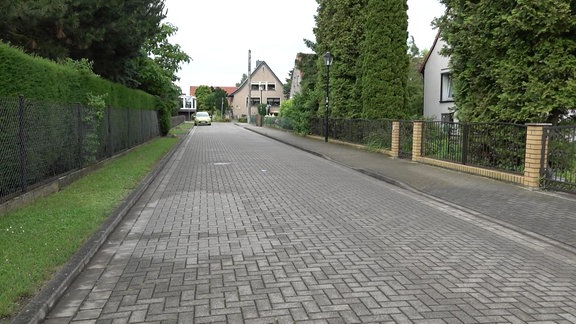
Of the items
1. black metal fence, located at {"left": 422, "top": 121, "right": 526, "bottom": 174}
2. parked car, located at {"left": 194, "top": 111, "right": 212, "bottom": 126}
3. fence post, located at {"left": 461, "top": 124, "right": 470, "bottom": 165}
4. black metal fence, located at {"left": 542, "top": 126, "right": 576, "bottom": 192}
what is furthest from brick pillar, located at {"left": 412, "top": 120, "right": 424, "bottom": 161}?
parked car, located at {"left": 194, "top": 111, "right": 212, "bottom": 126}

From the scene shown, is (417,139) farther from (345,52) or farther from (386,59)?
(345,52)

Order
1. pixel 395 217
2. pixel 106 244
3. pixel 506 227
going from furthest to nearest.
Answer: pixel 395 217, pixel 506 227, pixel 106 244

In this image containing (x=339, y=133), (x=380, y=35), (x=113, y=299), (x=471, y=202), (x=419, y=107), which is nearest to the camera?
(x=113, y=299)

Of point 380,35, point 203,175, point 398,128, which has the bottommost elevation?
point 203,175

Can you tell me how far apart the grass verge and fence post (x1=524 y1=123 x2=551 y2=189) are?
887 centimetres

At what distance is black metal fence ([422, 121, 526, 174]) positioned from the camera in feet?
39.2

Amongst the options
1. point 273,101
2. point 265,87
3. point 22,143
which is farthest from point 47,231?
point 273,101

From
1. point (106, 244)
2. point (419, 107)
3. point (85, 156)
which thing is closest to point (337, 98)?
point (419, 107)

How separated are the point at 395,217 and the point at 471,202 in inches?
87.2

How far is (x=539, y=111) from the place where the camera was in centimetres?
1160

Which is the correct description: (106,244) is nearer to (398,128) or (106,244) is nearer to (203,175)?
(203,175)

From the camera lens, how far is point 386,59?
22047mm

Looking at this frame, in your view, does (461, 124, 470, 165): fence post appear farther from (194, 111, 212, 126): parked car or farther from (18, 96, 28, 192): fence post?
(194, 111, 212, 126): parked car

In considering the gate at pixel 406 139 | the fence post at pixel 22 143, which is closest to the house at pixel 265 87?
the gate at pixel 406 139
